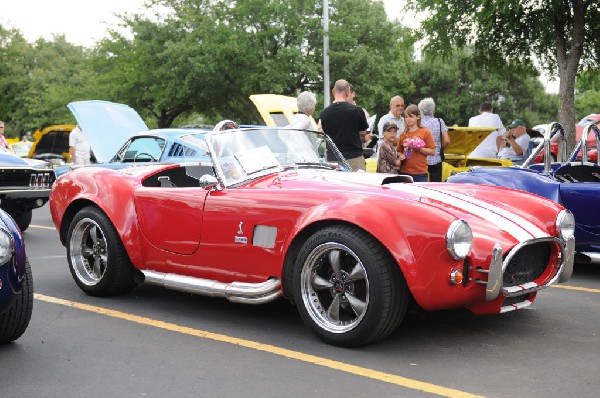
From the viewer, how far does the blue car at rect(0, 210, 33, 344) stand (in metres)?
4.31

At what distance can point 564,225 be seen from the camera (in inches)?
206

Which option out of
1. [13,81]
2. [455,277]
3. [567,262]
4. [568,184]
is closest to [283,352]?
[455,277]

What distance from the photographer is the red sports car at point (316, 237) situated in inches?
175

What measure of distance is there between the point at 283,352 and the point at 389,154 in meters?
4.64

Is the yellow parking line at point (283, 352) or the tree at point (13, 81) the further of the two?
the tree at point (13, 81)

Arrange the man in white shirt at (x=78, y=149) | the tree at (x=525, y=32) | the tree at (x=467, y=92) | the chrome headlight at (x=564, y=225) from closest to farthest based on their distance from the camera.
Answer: the chrome headlight at (x=564, y=225), the tree at (x=525, y=32), the man in white shirt at (x=78, y=149), the tree at (x=467, y=92)

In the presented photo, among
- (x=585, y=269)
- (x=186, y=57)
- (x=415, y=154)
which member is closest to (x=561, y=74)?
(x=415, y=154)

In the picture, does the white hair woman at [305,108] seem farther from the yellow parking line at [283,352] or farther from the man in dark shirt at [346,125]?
the yellow parking line at [283,352]

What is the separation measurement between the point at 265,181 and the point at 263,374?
155cm

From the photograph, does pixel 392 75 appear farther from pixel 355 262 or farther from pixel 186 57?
pixel 355 262

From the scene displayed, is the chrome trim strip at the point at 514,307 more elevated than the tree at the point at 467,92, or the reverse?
the tree at the point at 467,92

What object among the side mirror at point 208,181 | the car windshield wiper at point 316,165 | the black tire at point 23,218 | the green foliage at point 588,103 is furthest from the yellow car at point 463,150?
the green foliage at point 588,103

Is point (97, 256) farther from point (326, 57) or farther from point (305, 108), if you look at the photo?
point (326, 57)

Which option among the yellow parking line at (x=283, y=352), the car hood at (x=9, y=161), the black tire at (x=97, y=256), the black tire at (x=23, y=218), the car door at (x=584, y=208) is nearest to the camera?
the yellow parking line at (x=283, y=352)
